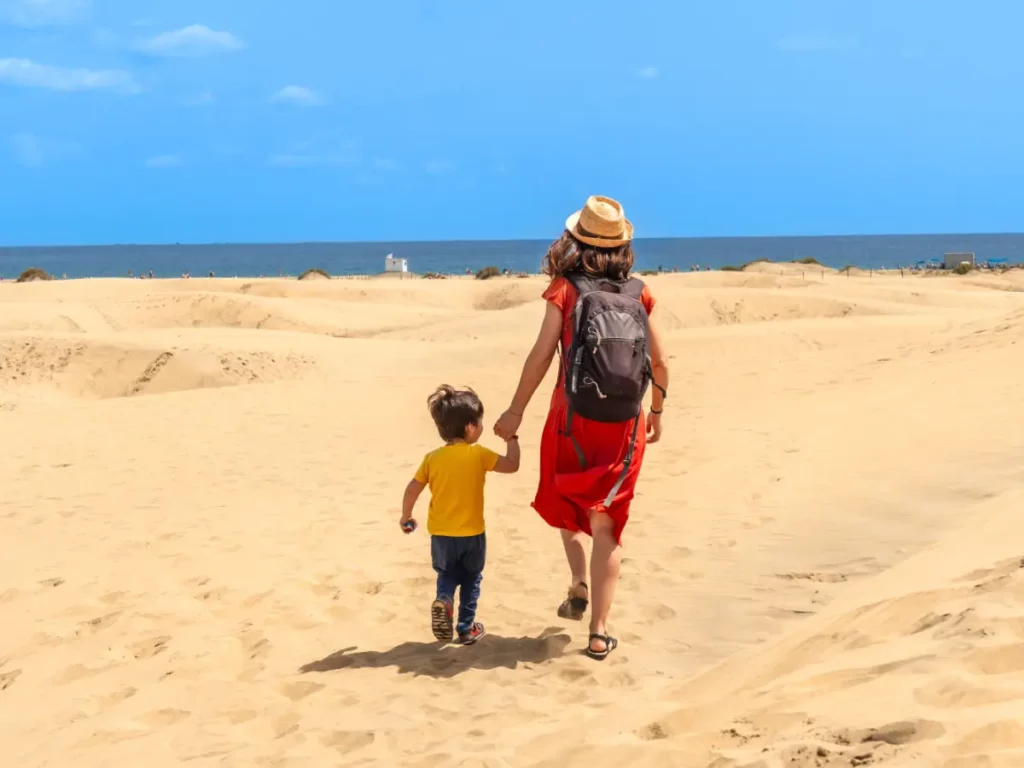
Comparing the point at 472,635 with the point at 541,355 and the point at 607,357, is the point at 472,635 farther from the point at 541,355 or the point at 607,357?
the point at 607,357

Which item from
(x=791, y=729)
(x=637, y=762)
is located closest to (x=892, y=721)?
(x=791, y=729)

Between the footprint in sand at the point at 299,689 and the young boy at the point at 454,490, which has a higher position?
the young boy at the point at 454,490

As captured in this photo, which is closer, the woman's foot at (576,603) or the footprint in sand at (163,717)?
the footprint in sand at (163,717)

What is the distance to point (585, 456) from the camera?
430cm

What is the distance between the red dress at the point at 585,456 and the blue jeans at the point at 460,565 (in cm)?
45

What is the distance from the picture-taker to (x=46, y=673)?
480 cm

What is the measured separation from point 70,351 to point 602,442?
16.3m

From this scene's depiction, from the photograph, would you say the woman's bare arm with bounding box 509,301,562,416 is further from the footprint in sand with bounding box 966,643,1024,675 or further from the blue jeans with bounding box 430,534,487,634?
the footprint in sand with bounding box 966,643,1024,675

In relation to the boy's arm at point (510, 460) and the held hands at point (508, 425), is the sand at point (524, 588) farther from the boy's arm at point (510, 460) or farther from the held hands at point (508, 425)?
the held hands at point (508, 425)

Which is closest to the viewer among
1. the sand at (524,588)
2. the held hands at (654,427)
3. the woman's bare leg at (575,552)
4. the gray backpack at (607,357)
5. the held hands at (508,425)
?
the sand at (524,588)

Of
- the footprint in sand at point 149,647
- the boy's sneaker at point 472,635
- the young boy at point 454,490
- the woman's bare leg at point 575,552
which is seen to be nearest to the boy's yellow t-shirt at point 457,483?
the young boy at point 454,490

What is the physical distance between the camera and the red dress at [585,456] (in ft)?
14.0

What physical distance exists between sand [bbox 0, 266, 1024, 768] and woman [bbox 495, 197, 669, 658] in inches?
23.6

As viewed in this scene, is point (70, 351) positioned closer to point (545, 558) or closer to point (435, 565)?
point (545, 558)
